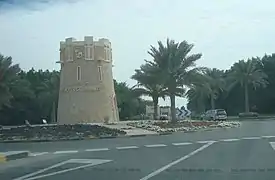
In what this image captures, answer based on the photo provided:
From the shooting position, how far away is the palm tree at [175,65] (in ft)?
143

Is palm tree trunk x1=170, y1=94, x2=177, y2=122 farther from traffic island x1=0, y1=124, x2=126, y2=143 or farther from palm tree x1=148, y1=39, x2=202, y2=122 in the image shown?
traffic island x1=0, y1=124, x2=126, y2=143

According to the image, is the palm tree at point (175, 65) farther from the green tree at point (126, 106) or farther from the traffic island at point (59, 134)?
the green tree at point (126, 106)

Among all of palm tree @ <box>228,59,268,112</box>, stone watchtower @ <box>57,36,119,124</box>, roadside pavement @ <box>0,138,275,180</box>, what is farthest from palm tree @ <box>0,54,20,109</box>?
roadside pavement @ <box>0,138,275,180</box>

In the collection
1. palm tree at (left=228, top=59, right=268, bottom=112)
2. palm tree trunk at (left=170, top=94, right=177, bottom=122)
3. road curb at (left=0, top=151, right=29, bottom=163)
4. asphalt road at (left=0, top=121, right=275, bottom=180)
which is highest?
palm tree at (left=228, top=59, right=268, bottom=112)

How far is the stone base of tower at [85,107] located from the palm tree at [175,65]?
9.34 m

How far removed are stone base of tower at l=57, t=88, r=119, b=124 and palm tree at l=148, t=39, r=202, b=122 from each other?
934 cm

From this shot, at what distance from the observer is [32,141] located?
2883cm

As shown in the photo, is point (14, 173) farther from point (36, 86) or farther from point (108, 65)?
point (36, 86)

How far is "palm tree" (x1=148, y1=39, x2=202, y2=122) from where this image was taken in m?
43.5

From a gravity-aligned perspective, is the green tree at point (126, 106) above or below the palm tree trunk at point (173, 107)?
above

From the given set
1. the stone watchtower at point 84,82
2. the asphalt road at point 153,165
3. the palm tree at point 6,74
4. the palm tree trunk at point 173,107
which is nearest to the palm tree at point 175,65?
the palm tree trunk at point 173,107

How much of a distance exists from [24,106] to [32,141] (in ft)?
163

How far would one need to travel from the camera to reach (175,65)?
43938mm

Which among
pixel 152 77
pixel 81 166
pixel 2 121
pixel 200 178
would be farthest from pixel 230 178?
pixel 2 121
